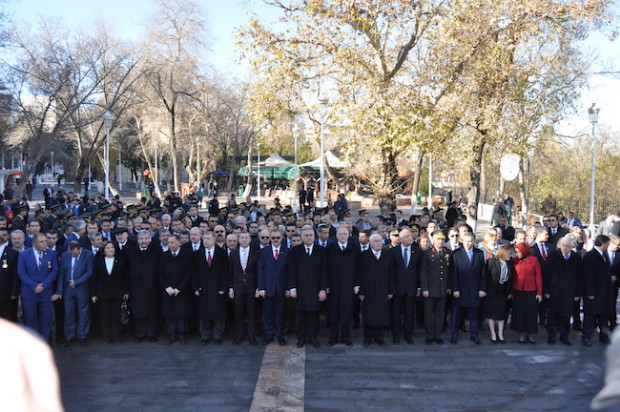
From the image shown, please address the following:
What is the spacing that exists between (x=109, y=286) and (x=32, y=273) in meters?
1.08

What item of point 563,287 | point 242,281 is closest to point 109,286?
point 242,281

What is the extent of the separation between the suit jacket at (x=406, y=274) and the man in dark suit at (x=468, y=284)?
57cm

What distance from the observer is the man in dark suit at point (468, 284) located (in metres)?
8.50

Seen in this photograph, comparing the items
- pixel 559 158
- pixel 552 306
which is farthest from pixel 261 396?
pixel 559 158

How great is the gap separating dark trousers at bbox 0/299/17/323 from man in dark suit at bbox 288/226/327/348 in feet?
13.6

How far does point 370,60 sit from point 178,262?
8.92 meters

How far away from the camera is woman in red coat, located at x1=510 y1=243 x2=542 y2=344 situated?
841cm

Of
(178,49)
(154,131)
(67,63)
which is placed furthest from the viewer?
(154,131)

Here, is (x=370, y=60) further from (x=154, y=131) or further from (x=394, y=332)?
(x=154, y=131)

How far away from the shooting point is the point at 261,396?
20.7ft

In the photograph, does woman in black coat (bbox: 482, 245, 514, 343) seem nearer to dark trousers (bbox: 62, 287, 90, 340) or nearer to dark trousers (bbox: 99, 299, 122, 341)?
dark trousers (bbox: 99, 299, 122, 341)

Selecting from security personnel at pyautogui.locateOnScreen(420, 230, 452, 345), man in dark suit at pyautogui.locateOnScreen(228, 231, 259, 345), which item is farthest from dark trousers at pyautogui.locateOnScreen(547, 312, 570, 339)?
man in dark suit at pyautogui.locateOnScreen(228, 231, 259, 345)

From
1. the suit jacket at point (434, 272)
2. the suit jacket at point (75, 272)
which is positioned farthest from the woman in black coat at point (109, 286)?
the suit jacket at point (434, 272)

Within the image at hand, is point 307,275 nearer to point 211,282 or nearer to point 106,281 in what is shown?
point 211,282
